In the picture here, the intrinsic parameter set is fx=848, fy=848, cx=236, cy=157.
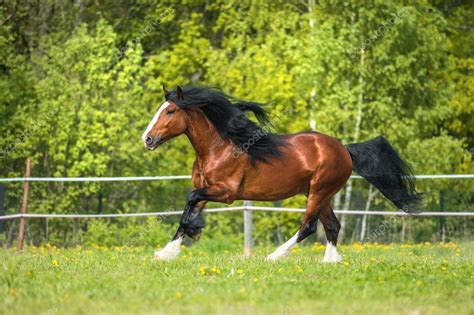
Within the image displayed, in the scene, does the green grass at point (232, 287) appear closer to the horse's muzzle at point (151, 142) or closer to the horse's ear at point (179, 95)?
the horse's muzzle at point (151, 142)

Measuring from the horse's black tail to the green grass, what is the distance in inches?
79.4

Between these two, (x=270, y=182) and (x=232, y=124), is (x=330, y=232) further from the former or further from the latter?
(x=232, y=124)

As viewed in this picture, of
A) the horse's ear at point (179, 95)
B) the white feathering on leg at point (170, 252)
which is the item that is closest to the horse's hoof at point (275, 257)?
the white feathering on leg at point (170, 252)

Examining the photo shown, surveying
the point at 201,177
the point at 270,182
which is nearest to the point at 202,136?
the point at 201,177

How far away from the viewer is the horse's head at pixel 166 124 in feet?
31.9

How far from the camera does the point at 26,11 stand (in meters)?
22.6

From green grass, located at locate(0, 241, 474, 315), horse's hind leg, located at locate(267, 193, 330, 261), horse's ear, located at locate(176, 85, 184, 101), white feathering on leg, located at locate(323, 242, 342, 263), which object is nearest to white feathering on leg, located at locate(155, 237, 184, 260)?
green grass, located at locate(0, 241, 474, 315)

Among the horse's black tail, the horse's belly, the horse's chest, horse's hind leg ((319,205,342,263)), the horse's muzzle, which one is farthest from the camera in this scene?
the horse's black tail

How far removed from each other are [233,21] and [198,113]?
15279mm

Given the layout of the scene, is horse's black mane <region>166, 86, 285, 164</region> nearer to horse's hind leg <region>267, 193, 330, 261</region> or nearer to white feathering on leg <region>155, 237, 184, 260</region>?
horse's hind leg <region>267, 193, 330, 261</region>

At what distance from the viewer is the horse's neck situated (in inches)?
393

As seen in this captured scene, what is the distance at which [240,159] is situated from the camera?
9.99m

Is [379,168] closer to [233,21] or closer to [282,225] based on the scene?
[282,225]

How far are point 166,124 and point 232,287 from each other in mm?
2980
